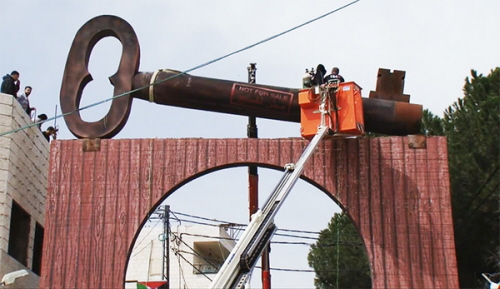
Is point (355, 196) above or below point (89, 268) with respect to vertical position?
above

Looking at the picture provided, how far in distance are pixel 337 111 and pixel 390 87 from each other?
141 centimetres

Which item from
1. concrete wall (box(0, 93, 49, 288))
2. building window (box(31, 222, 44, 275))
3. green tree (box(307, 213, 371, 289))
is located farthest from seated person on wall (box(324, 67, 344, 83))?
green tree (box(307, 213, 371, 289))

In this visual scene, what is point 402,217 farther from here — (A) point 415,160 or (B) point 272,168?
(B) point 272,168

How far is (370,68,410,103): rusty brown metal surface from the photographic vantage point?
1402 centimetres

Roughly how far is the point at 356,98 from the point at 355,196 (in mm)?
1589

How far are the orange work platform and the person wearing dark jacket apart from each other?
6.41 meters

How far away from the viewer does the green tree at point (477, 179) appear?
18.9 metres

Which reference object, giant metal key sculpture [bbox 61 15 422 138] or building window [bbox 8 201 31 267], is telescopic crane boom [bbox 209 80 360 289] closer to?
giant metal key sculpture [bbox 61 15 422 138]

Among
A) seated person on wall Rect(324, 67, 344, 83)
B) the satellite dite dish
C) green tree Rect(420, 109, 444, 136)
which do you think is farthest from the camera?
green tree Rect(420, 109, 444, 136)

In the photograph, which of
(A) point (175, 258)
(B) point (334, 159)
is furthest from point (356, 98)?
(A) point (175, 258)

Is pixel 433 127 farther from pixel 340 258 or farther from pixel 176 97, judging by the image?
pixel 176 97

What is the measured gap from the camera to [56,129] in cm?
1930

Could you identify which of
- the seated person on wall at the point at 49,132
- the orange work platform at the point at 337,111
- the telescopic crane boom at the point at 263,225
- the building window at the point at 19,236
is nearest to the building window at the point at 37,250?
the building window at the point at 19,236

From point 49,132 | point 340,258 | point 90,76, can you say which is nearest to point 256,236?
point 90,76
